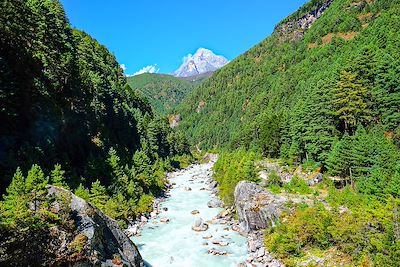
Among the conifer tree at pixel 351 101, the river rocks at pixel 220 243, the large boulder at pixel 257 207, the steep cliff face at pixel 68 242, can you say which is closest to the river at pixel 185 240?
the river rocks at pixel 220 243

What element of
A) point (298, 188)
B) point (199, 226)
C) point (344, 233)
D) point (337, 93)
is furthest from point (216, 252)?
point (337, 93)

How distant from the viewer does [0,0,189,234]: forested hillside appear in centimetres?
3903

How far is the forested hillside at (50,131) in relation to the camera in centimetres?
3903

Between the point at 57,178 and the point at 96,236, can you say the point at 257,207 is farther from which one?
the point at 57,178

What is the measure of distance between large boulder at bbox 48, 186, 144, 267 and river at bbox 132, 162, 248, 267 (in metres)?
9.05

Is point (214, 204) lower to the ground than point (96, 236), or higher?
lower

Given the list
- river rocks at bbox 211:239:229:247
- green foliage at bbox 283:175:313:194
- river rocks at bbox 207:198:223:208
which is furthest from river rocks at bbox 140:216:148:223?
green foliage at bbox 283:175:313:194

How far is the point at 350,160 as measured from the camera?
47.8 m

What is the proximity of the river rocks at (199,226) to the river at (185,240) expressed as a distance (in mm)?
651

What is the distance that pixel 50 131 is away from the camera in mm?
51625

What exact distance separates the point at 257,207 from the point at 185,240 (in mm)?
11075

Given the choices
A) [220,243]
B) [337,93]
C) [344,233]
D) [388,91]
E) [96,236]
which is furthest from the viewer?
[337,93]

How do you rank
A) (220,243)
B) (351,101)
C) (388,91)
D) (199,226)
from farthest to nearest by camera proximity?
(351,101) < (388,91) < (199,226) < (220,243)

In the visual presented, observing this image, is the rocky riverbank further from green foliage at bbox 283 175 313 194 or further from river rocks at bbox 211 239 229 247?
green foliage at bbox 283 175 313 194
